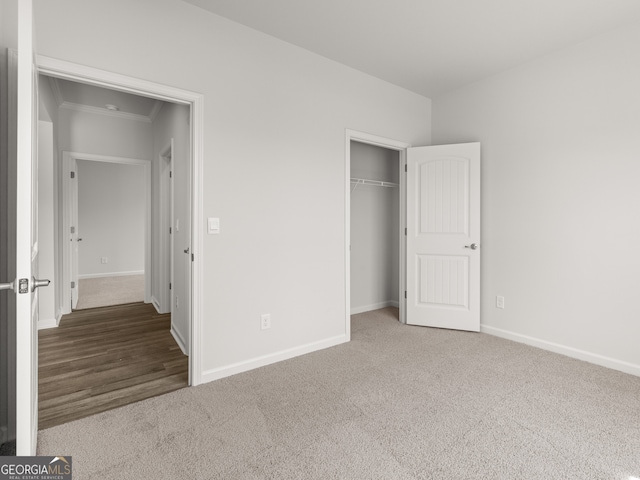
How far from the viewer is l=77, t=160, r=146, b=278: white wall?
22.3ft

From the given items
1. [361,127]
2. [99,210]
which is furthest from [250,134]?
[99,210]

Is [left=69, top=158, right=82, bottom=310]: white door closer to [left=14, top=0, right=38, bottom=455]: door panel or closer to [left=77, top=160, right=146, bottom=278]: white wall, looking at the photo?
[left=77, top=160, right=146, bottom=278]: white wall

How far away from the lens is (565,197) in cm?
294

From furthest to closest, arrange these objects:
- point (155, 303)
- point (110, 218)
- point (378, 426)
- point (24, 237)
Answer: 1. point (110, 218)
2. point (155, 303)
3. point (378, 426)
4. point (24, 237)

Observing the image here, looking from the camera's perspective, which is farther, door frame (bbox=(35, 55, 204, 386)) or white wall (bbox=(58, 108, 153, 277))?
white wall (bbox=(58, 108, 153, 277))

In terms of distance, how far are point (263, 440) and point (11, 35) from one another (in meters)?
2.51

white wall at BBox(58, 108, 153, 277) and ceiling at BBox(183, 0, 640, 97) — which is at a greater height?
ceiling at BBox(183, 0, 640, 97)

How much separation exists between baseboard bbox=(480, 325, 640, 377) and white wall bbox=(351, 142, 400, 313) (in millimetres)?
1410

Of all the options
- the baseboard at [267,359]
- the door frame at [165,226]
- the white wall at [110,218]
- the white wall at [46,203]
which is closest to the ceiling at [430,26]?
the door frame at [165,226]

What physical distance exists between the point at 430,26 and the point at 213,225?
2260 mm

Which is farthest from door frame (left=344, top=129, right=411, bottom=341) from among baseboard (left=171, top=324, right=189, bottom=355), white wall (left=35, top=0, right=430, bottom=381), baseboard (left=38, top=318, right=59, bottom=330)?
baseboard (left=38, top=318, right=59, bottom=330)

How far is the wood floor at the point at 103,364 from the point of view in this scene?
219cm

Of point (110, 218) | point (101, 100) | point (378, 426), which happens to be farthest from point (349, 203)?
point (110, 218)

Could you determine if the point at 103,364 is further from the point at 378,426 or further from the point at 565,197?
the point at 565,197
